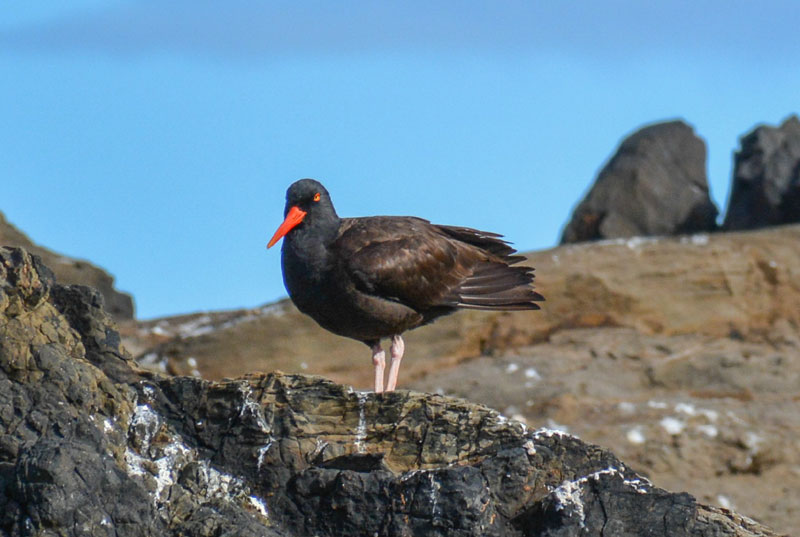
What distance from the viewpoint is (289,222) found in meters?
9.21

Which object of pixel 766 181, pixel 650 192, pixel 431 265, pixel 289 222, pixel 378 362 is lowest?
pixel 378 362

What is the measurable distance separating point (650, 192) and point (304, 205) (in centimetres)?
1249

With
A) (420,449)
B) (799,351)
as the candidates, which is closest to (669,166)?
(799,351)

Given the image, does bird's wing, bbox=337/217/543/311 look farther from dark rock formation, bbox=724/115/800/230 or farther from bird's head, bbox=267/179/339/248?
dark rock formation, bbox=724/115/800/230

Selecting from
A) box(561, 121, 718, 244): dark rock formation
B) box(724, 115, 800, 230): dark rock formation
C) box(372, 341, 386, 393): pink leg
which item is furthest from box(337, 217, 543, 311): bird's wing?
box(724, 115, 800, 230): dark rock formation

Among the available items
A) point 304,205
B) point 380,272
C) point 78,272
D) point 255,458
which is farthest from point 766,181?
point 255,458

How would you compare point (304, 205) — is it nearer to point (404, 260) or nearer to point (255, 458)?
point (404, 260)

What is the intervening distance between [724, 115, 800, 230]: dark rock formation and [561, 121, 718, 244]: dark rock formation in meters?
0.55

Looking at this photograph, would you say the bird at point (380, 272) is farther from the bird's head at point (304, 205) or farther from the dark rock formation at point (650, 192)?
the dark rock formation at point (650, 192)

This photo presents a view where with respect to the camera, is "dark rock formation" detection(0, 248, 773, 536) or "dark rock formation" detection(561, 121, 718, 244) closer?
"dark rock formation" detection(0, 248, 773, 536)

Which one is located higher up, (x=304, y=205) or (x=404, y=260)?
(x=304, y=205)

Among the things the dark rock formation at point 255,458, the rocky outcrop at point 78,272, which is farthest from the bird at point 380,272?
the rocky outcrop at point 78,272

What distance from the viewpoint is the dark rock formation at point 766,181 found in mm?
20359

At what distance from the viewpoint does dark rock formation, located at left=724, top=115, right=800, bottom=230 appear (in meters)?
20.4
